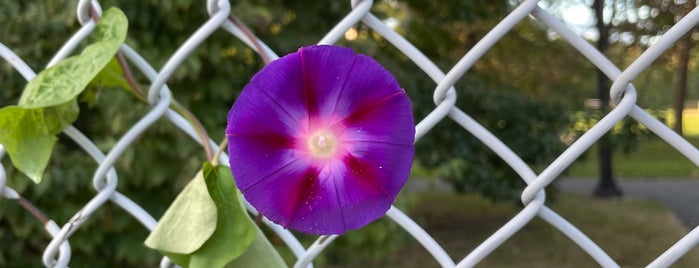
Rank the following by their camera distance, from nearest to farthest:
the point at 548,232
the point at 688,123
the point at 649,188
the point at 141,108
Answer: the point at 688,123, the point at 141,108, the point at 548,232, the point at 649,188

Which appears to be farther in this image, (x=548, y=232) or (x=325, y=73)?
(x=548, y=232)

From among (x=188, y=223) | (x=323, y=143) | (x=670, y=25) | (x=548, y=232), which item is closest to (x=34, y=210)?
(x=188, y=223)

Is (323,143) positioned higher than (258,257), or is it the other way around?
(323,143)

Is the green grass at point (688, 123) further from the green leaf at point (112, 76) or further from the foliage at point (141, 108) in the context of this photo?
the foliage at point (141, 108)

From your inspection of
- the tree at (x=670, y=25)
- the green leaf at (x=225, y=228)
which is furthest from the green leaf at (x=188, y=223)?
the tree at (x=670, y=25)

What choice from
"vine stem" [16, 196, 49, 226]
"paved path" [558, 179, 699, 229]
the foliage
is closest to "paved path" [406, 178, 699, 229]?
"paved path" [558, 179, 699, 229]

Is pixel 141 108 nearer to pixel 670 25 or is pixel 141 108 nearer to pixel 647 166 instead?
pixel 670 25
